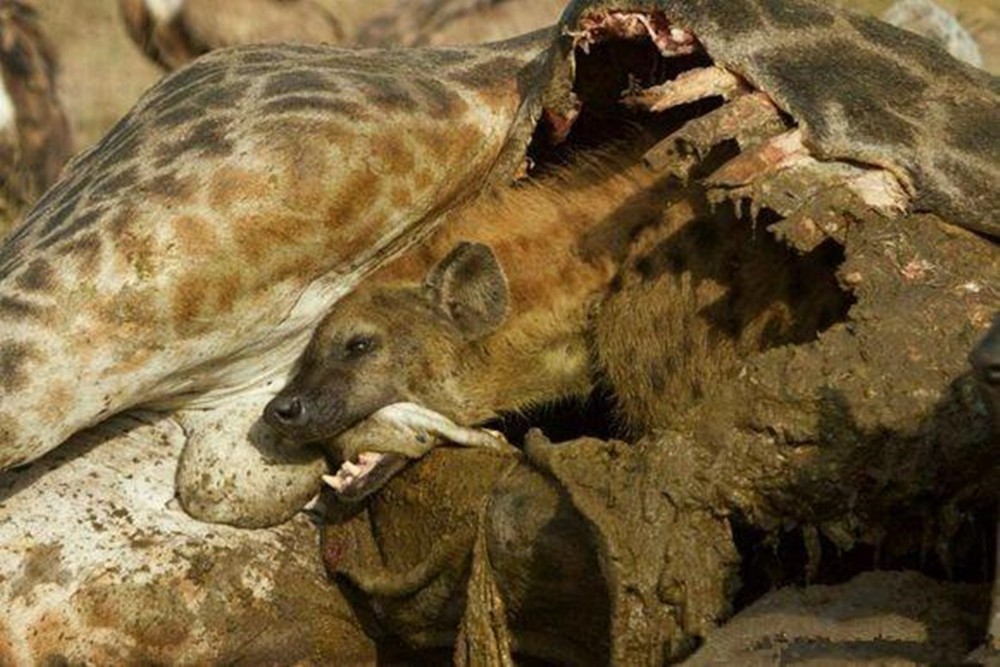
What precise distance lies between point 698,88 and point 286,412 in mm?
1137

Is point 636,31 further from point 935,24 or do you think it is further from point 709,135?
point 935,24

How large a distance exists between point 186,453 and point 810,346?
5.69 ft

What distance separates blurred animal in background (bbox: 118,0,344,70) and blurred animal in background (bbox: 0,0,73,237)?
45cm

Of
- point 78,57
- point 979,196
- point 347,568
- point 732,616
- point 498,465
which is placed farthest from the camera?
point 78,57

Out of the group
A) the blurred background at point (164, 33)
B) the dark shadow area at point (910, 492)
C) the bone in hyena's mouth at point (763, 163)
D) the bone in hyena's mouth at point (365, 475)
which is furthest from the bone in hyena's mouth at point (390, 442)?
the blurred background at point (164, 33)

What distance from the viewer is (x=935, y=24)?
7.87 meters

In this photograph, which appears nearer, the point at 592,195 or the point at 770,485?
the point at 770,485

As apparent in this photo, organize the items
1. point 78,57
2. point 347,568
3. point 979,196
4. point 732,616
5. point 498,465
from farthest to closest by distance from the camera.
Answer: point 78,57
point 347,568
point 498,465
point 979,196
point 732,616

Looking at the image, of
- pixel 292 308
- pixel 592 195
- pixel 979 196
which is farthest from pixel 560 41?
pixel 979 196

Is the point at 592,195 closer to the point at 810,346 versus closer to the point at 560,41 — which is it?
the point at 560,41

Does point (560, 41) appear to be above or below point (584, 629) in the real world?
above

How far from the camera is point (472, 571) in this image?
Answer: 12.8 ft

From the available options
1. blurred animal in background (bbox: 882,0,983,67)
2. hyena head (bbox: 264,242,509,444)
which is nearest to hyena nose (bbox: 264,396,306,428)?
hyena head (bbox: 264,242,509,444)

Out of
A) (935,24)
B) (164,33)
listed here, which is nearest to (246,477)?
(164,33)
